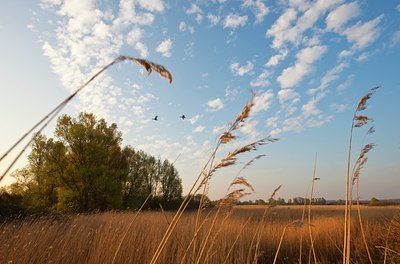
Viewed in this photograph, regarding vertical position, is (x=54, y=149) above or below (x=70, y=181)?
above

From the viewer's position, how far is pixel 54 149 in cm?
2219

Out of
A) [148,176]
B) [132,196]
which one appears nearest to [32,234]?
[132,196]

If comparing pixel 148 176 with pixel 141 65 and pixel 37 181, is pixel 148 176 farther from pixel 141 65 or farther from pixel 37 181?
pixel 141 65

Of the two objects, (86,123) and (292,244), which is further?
(86,123)

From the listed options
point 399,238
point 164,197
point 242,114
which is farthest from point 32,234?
point 164,197

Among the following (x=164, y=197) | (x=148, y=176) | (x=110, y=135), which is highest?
(x=110, y=135)

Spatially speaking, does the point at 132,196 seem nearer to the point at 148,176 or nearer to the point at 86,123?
the point at 148,176

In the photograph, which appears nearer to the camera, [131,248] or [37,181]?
[131,248]

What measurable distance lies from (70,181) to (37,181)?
10.4 ft

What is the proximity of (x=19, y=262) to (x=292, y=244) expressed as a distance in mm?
9327

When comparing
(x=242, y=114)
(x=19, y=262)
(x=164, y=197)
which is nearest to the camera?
(x=242, y=114)

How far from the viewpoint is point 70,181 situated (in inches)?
854

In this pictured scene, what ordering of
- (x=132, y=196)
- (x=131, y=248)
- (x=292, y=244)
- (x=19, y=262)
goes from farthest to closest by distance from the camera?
(x=132, y=196), (x=292, y=244), (x=131, y=248), (x=19, y=262)

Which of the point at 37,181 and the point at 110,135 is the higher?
the point at 110,135
